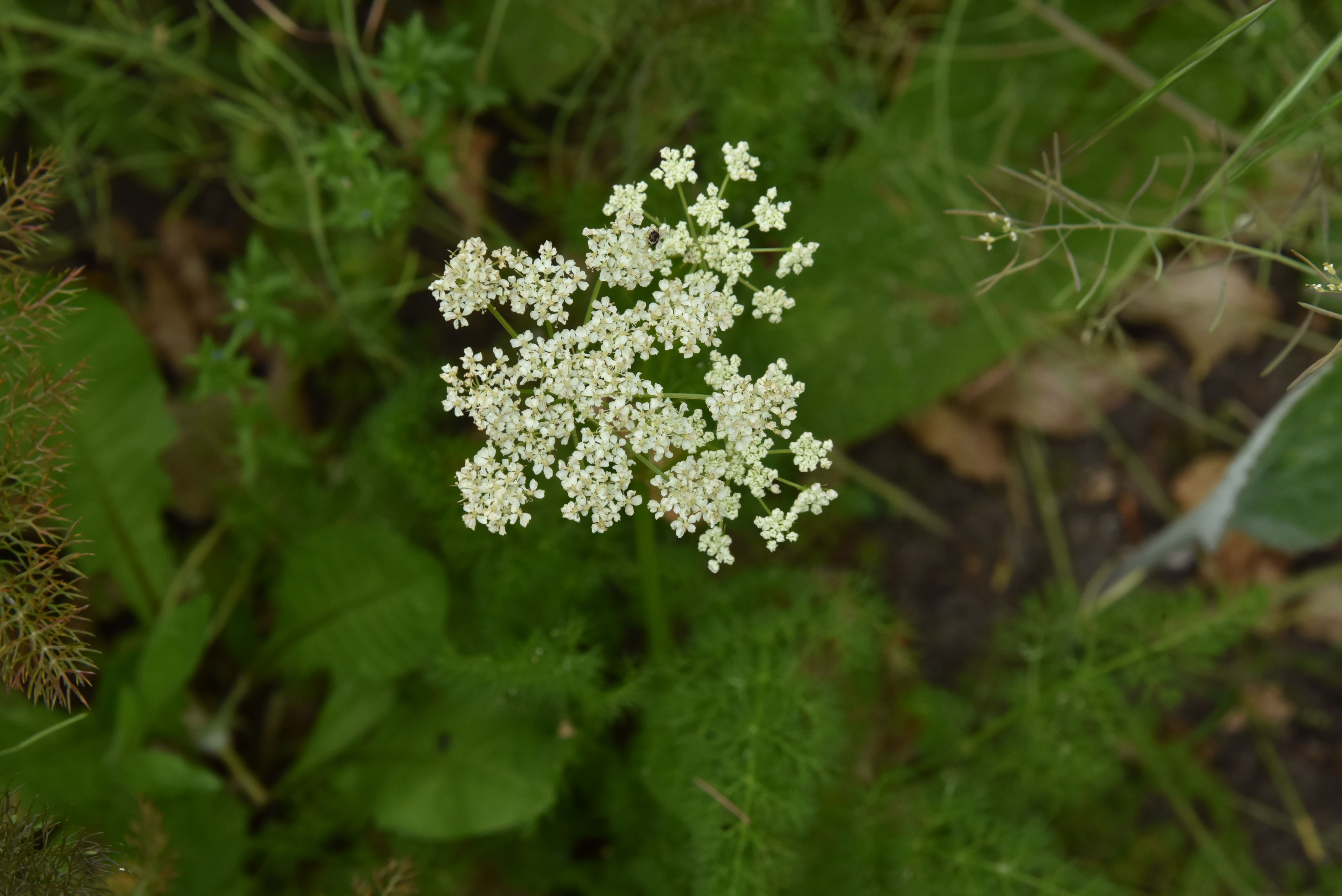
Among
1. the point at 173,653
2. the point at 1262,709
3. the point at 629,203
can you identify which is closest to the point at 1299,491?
the point at 1262,709

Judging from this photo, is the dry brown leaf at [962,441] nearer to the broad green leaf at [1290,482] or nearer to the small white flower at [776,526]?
the broad green leaf at [1290,482]

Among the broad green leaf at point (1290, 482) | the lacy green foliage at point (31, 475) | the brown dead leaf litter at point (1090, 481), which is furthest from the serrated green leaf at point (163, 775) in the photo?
the broad green leaf at point (1290, 482)

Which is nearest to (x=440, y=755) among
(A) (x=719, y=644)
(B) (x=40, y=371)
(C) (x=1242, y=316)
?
(A) (x=719, y=644)

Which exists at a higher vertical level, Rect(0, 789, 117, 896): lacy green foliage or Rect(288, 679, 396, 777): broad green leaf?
Rect(288, 679, 396, 777): broad green leaf

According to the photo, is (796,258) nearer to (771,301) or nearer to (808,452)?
(771,301)

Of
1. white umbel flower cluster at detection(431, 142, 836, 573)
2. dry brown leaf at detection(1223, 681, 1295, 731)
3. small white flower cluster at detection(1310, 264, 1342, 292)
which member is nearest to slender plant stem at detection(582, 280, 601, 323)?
white umbel flower cluster at detection(431, 142, 836, 573)

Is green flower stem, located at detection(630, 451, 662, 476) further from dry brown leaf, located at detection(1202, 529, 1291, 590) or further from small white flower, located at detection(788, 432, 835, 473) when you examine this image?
dry brown leaf, located at detection(1202, 529, 1291, 590)
